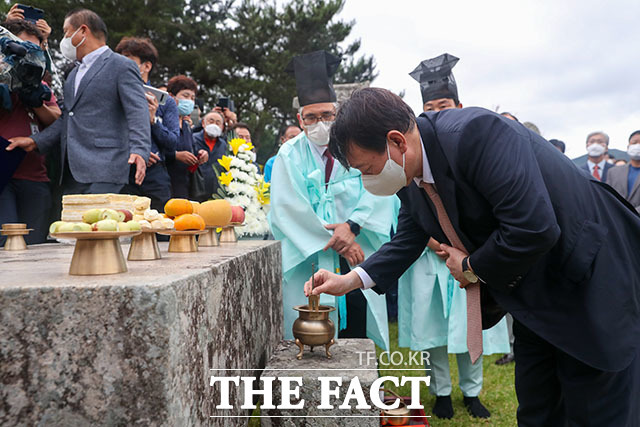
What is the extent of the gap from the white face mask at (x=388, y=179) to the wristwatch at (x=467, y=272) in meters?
0.41

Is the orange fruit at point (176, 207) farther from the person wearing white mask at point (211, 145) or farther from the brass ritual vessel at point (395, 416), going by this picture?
the person wearing white mask at point (211, 145)

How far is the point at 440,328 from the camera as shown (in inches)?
142

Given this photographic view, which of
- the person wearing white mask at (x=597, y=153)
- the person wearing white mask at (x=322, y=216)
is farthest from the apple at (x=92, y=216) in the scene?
the person wearing white mask at (x=597, y=153)

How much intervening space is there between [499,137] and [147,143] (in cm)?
241

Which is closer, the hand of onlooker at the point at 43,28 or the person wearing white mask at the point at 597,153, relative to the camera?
the hand of onlooker at the point at 43,28

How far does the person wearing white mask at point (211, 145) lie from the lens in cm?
598

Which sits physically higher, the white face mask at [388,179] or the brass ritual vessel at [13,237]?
the white face mask at [388,179]

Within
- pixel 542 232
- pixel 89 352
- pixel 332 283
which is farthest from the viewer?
pixel 332 283

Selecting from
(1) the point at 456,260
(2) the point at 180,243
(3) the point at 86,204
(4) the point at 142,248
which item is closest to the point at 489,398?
(1) the point at 456,260

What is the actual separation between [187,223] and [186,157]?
9.76ft

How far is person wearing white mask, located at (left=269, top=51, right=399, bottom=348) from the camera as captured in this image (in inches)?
140

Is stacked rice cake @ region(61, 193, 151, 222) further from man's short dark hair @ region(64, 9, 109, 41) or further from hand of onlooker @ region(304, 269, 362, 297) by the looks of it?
man's short dark hair @ region(64, 9, 109, 41)

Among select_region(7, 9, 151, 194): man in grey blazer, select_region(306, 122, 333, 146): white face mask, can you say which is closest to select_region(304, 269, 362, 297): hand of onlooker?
select_region(7, 9, 151, 194): man in grey blazer

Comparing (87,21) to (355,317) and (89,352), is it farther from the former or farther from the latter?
(355,317)
